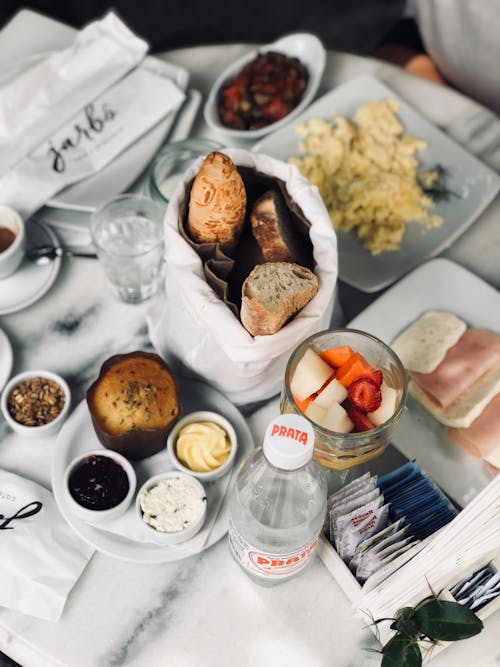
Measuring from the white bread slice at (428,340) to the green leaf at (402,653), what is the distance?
37cm

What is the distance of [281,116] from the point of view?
1.31 metres

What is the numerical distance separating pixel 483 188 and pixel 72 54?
0.73 m

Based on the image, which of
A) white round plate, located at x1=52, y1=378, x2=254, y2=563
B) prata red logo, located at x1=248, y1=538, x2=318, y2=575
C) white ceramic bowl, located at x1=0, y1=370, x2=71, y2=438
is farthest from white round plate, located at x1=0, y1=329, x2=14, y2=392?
prata red logo, located at x1=248, y1=538, x2=318, y2=575

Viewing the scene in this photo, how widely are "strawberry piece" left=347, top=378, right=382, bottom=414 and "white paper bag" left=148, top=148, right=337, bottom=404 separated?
0.09 metres

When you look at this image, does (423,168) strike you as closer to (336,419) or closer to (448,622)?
(336,419)

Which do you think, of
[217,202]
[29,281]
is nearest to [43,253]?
[29,281]

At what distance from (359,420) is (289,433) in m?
0.19

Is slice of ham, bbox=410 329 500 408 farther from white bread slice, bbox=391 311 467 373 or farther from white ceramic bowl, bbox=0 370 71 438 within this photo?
white ceramic bowl, bbox=0 370 71 438

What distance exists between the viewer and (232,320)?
0.85 m

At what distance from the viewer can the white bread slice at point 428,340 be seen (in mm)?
1036

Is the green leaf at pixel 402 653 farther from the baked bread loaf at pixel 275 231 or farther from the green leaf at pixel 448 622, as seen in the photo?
the baked bread loaf at pixel 275 231

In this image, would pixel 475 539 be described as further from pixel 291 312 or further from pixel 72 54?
pixel 72 54

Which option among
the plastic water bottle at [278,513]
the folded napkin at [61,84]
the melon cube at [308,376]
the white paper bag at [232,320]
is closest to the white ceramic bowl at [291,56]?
the folded napkin at [61,84]

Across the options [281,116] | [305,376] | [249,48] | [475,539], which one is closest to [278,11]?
[249,48]
